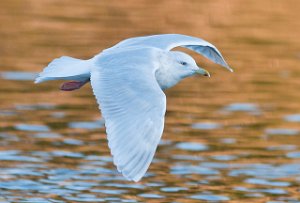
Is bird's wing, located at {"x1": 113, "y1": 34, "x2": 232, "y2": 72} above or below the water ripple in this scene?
above

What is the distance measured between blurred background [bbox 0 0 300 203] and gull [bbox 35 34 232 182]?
75.6 inches

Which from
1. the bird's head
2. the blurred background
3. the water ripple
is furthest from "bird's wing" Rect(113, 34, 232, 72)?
the water ripple

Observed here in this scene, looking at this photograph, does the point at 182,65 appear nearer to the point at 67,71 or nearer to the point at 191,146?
the point at 67,71

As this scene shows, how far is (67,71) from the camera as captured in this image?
7570 millimetres

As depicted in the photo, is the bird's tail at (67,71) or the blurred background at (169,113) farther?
the blurred background at (169,113)

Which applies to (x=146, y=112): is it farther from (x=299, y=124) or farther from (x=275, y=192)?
(x=299, y=124)

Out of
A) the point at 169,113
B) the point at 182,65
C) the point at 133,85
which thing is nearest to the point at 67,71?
the point at 133,85

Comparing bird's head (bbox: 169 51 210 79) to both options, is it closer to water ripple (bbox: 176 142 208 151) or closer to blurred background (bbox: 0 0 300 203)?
blurred background (bbox: 0 0 300 203)

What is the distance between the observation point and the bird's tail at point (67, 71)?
7453 millimetres

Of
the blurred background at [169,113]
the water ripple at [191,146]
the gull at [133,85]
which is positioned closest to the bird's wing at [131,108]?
the gull at [133,85]

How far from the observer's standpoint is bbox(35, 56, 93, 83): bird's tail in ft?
24.5

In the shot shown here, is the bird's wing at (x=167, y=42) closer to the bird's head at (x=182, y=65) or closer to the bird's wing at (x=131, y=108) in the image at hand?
the bird's head at (x=182, y=65)

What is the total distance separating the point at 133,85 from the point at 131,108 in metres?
0.25

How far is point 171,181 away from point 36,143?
5.89ft
